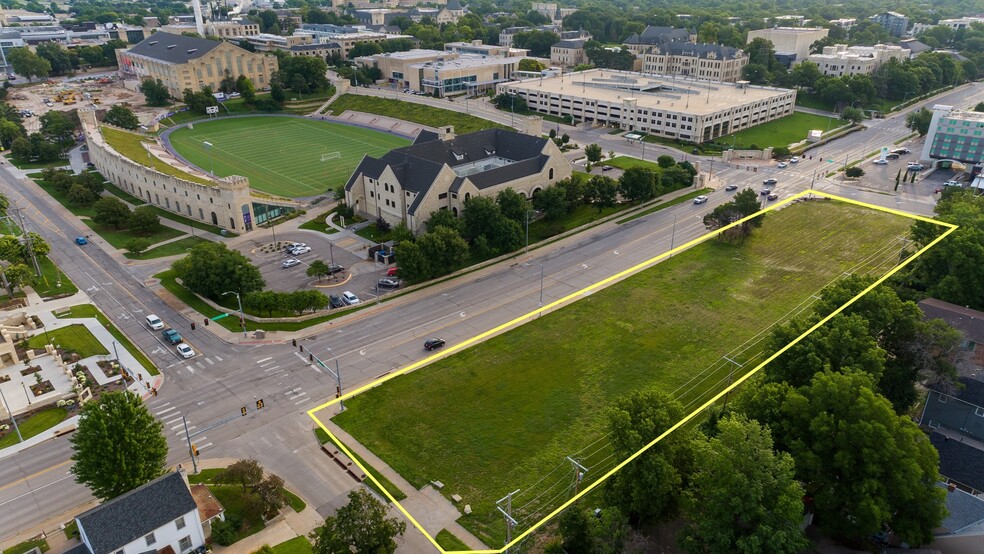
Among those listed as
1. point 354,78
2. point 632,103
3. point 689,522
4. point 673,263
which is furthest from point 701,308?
point 354,78

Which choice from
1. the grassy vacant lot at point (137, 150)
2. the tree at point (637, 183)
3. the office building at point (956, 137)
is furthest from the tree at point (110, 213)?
the office building at point (956, 137)

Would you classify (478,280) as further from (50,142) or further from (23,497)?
(50,142)

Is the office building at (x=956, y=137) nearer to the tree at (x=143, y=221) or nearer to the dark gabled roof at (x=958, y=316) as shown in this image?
the dark gabled roof at (x=958, y=316)

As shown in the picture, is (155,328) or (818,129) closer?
(155,328)

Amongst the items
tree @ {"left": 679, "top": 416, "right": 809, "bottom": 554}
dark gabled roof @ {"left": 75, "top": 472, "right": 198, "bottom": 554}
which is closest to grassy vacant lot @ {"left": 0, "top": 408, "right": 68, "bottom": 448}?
dark gabled roof @ {"left": 75, "top": 472, "right": 198, "bottom": 554}

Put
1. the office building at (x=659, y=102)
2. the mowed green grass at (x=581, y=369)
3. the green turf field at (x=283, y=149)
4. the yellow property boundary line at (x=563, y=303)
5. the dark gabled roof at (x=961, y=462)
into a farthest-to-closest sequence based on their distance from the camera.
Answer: the office building at (x=659, y=102) < the green turf field at (x=283, y=149) < the mowed green grass at (x=581, y=369) < the dark gabled roof at (x=961, y=462) < the yellow property boundary line at (x=563, y=303)

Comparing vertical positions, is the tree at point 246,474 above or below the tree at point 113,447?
below
